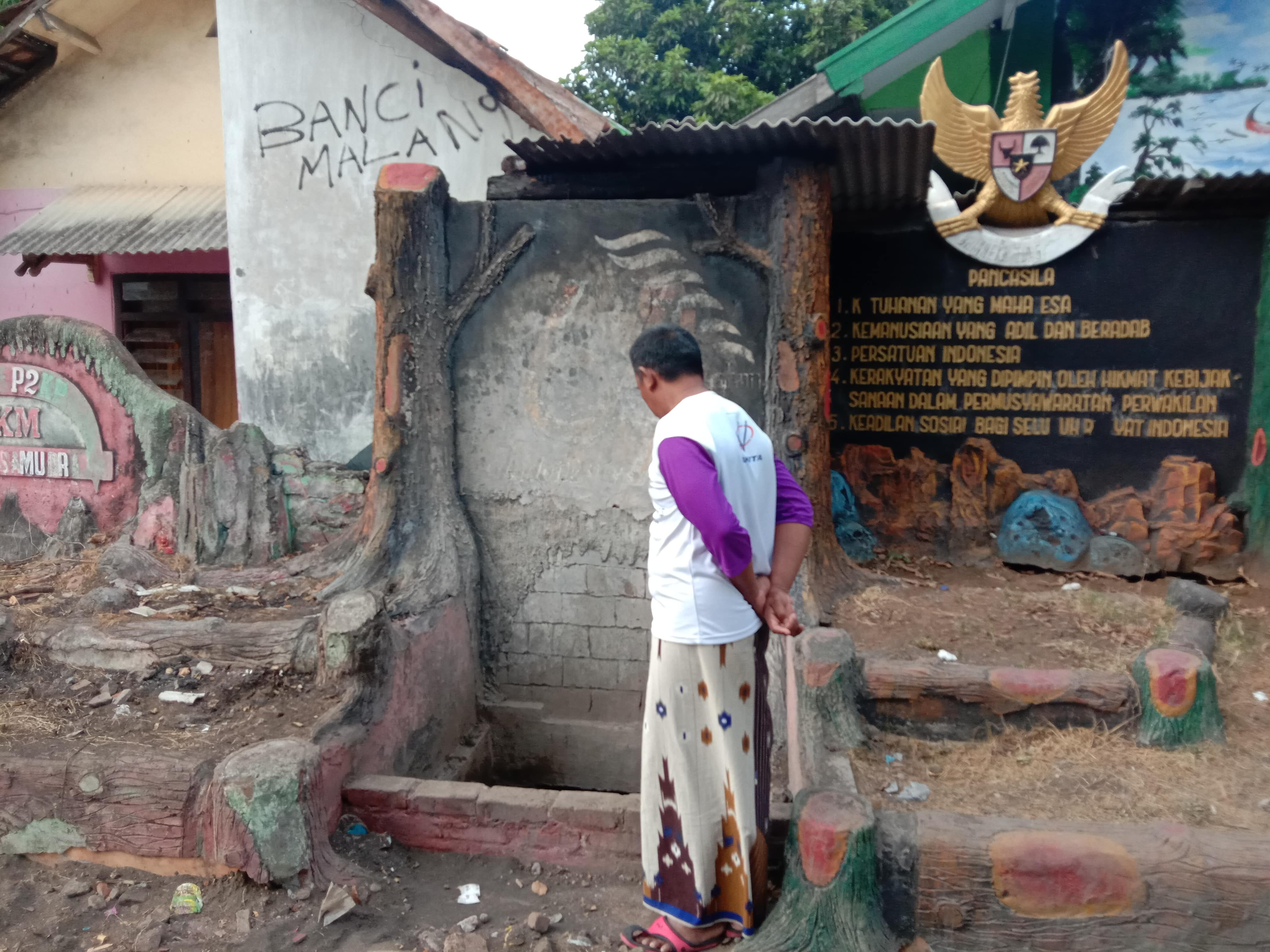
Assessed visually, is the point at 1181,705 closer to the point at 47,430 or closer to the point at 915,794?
the point at 915,794

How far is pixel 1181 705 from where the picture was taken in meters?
3.54

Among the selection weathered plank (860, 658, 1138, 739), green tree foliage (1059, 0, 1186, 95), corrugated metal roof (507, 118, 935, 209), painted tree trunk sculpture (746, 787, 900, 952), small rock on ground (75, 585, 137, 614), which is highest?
green tree foliage (1059, 0, 1186, 95)

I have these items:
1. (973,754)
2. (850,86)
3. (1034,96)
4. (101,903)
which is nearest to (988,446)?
(1034,96)

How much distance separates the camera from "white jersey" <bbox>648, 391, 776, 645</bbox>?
2.53 m

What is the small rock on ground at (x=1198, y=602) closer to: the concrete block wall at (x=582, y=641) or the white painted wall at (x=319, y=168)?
the concrete block wall at (x=582, y=641)

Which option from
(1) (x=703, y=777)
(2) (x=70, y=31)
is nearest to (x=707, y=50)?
(2) (x=70, y=31)

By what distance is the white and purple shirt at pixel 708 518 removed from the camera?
2.43 m

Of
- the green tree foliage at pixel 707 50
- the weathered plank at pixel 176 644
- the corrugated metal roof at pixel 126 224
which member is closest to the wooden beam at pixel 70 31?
the corrugated metal roof at pixel 126 224

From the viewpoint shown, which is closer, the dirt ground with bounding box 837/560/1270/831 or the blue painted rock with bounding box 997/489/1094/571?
the dirt ground with bounding box 837/560/1270/831

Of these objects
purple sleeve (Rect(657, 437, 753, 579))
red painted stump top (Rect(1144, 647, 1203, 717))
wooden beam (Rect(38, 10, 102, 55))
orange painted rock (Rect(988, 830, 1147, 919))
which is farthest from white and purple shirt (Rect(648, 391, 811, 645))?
wooden beam (Rect(38, 10, 102, 55))

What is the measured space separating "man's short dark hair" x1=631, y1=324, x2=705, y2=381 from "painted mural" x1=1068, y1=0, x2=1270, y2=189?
6.86 metres

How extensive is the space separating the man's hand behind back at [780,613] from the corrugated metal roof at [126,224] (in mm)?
7650

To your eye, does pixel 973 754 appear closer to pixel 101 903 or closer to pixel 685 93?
pixel 101 903

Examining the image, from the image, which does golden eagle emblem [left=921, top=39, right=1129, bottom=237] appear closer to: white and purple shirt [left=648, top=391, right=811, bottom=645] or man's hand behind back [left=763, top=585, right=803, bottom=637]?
white and purple shirt [left=648, top=391, right=811, bottom=645]
